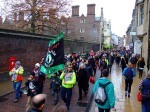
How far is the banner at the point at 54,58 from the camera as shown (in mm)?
8891

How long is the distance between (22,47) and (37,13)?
9667mm

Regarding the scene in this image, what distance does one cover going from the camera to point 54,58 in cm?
901

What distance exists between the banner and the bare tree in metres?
17.6

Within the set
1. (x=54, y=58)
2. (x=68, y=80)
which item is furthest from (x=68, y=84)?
(x=54, y=58)

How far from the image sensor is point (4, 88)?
42.9 ft

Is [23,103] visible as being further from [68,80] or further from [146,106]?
[146,106]

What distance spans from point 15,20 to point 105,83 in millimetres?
22958

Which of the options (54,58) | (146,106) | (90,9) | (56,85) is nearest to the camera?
(146,106)

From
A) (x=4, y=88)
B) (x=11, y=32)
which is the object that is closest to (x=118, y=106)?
(x=4, y=88)

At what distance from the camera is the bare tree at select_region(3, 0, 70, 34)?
26.5 metres

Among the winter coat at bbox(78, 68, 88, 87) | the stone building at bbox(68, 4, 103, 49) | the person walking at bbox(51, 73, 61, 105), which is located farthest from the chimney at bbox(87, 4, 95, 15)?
the person walking at bbox(51, 73, 61, 105)

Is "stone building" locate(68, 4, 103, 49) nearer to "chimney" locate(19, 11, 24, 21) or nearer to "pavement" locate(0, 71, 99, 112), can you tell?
"chimney" locate(19, 11, 24, 21)

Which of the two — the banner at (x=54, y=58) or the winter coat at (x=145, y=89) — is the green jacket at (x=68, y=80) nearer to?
the banner at (x=54, y=58)

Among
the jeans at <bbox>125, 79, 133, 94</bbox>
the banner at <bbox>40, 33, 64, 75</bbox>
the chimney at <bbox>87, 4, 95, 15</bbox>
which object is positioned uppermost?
the chimney at <bbox>87, 4, 95, 15</bbox>
